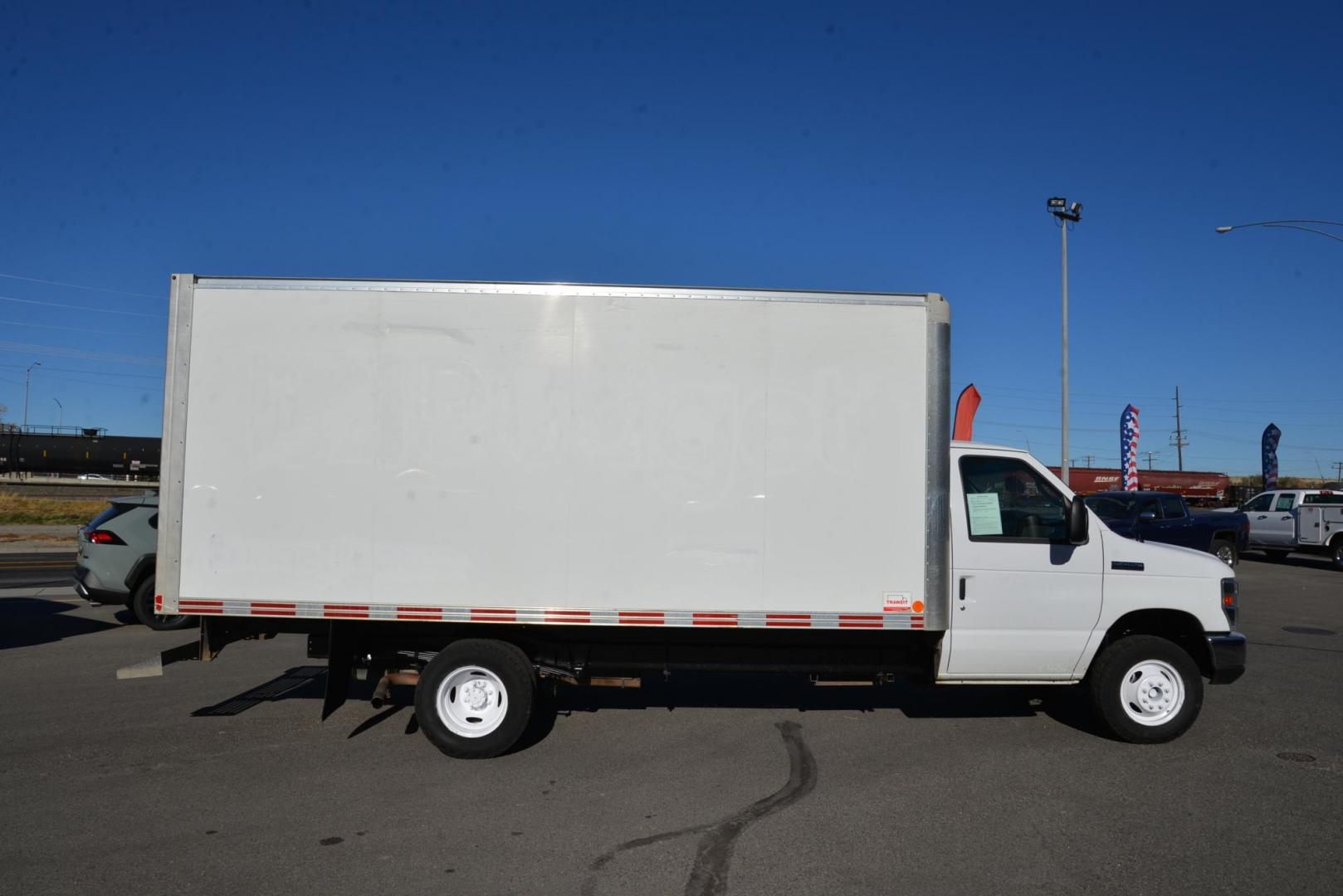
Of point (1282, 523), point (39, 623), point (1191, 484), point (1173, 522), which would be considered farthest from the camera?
point (1191, 484)

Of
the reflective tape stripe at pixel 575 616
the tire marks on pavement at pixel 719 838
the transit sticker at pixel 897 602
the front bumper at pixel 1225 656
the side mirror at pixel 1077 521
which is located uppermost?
the side mirror at pixel 1077 521

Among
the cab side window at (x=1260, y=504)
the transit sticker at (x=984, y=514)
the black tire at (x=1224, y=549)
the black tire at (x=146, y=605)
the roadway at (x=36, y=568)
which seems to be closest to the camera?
the transit sticker at (x=984, y=514)

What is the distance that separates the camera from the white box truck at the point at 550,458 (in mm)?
5980

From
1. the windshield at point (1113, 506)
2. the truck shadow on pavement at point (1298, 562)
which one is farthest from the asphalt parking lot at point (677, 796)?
the truck shadow on pavement at point (1298, 562)

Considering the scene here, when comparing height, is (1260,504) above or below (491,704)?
above

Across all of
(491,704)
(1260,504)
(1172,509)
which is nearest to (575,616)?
(491,704)

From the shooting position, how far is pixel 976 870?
446cm

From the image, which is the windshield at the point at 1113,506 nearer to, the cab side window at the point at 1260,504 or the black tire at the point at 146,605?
the cab side window at the point at 1260,504

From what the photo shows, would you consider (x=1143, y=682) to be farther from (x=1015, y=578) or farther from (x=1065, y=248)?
(x=1065, y=248)

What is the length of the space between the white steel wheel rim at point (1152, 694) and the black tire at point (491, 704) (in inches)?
166

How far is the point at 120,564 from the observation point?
36.6ft

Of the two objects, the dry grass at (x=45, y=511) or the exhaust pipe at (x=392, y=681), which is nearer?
the exhaust pipe at (x=392, y=681)

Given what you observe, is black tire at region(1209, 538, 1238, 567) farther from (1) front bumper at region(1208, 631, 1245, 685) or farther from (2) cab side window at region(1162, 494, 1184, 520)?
(1) front bumper at region(1208, 631, 1245, 685)

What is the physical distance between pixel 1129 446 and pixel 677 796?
30839mm
